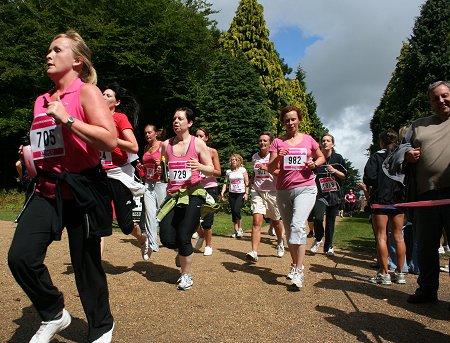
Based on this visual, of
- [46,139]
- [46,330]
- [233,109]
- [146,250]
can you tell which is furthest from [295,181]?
[233,109]

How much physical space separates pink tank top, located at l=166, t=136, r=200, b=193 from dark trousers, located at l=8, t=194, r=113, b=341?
7.69 feet

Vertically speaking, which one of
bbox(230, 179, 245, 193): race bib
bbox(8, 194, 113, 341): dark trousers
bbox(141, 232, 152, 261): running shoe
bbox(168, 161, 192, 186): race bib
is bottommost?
bbox(141, 232, 152, 261): running shoe

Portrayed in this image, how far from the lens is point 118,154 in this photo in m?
4.99

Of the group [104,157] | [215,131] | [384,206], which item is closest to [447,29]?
[215,131]

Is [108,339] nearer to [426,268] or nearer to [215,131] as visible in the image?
[426,268]

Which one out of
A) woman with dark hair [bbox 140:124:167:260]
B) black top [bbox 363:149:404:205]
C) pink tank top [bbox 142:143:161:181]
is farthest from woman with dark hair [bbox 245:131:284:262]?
black top [bbox 363:149:404:205]

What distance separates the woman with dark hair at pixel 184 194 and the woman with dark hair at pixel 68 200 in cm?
211

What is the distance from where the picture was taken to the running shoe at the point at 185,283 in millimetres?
5004

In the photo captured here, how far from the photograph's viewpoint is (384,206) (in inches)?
219


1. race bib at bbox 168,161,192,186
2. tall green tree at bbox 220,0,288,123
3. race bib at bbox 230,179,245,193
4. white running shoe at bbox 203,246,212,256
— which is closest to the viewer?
race bib at bbox 168,161,192,186

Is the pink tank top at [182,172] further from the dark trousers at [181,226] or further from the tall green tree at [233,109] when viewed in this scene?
the tall green tree at [233,109]

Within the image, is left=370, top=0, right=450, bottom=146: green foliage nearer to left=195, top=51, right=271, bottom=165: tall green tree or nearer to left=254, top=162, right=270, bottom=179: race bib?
left=195, top=51, right=271, bottom=165: tall green tree

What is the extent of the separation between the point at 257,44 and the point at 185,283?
2595 centimetres

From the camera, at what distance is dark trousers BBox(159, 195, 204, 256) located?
201 inches
